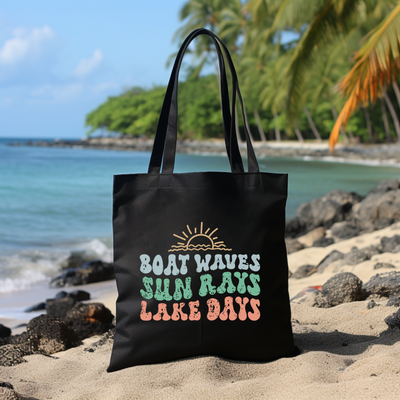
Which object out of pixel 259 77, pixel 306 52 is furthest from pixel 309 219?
pixel 259 77

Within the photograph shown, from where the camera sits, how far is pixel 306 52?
8.61 meters

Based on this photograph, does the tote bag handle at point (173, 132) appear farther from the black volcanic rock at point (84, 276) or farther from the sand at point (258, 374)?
the black volcanic rock at point (84, 276)

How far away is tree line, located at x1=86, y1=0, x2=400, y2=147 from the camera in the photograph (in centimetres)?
561

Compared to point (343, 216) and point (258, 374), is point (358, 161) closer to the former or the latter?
point (343, 216)

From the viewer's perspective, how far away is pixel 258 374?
1510 millimetres

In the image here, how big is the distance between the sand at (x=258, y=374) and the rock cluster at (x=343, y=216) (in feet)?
13.0

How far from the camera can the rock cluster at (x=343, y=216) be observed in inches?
254

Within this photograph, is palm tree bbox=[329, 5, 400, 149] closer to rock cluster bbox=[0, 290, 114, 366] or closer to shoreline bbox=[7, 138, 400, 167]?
rock cluster bbox=[0, 290, 114, 366]

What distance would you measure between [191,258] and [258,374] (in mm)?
498

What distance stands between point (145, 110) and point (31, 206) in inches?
1832

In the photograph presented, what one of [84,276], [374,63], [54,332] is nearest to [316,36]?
[374,63]

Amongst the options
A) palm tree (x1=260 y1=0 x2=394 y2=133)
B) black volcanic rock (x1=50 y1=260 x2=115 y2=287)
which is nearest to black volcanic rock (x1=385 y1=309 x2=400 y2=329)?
black volcanic rock (x1=50 y1=260 x2=115 y2=287)

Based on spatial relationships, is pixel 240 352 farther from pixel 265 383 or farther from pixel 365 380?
pixel 365 380

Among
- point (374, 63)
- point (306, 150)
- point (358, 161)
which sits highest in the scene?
point (306, 150)
